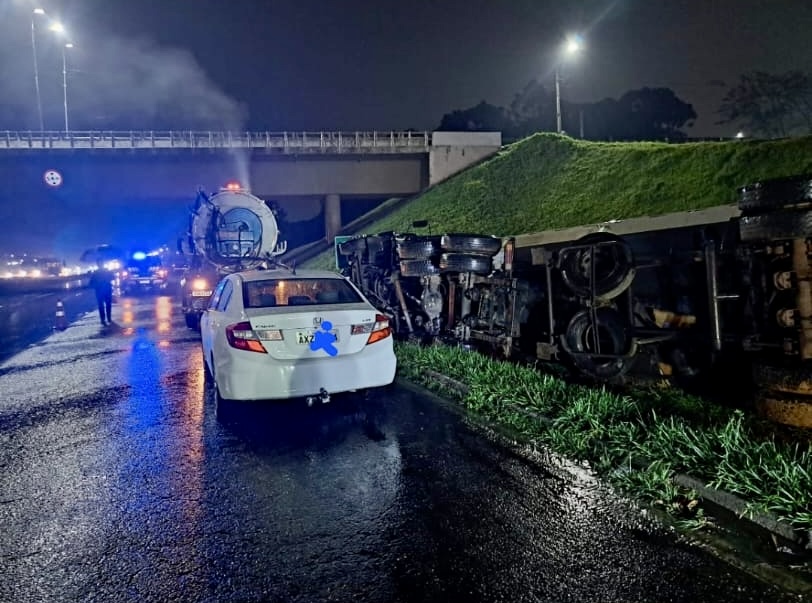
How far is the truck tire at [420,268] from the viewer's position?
8984 millimetres

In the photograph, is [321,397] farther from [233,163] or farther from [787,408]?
[233,163]

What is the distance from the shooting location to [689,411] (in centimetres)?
536

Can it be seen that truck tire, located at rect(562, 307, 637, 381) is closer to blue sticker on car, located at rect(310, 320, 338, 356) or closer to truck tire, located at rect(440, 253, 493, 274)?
truck tire, located at rect(440, 253, 493, 274)

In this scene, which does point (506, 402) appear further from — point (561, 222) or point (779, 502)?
point (561, 222)

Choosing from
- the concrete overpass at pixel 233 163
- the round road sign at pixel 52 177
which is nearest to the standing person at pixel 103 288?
the concrete overpass at pixel 233 163

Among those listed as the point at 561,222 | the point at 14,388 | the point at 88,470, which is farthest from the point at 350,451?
the point at 561,222

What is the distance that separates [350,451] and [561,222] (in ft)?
66.7

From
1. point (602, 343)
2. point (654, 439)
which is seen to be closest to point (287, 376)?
point (654, 439)

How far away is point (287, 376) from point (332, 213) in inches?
1511

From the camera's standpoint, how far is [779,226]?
430 centimetres

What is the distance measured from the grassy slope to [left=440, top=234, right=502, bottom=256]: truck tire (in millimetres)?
11310

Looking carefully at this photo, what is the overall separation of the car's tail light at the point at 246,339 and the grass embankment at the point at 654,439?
234cm

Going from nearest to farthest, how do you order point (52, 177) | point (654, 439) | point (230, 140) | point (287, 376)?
point (654, 439)
point (287, 376)
point (52, 177)
point (230, 140)

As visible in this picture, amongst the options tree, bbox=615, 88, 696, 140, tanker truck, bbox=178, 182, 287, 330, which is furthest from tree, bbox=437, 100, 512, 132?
tanker truck, bbox=178, 182, 287, 330
